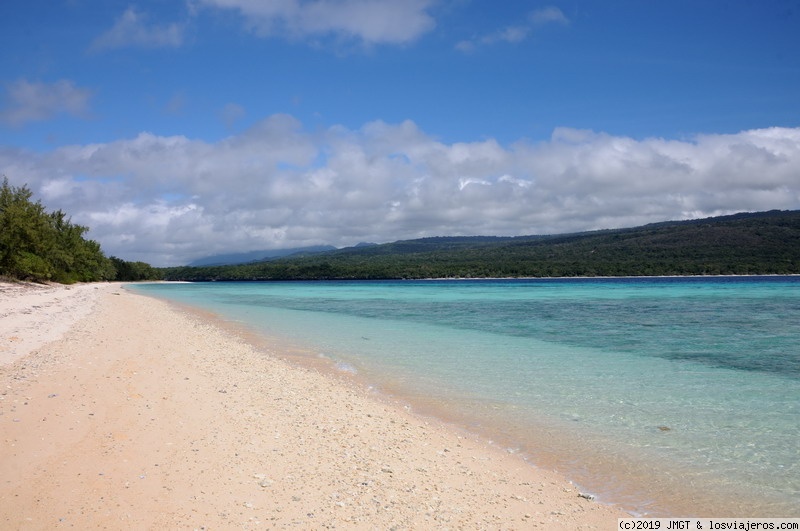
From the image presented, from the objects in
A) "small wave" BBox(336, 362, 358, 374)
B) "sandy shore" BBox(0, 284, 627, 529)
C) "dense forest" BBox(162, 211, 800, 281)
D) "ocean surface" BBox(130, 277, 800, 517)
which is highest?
"dense forest" BBox(162, 211, 800, 281)

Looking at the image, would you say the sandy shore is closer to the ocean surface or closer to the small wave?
the ocean surface

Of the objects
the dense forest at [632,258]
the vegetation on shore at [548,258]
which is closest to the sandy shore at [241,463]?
the vegetation on shore at [548,258]

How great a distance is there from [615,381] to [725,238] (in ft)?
410

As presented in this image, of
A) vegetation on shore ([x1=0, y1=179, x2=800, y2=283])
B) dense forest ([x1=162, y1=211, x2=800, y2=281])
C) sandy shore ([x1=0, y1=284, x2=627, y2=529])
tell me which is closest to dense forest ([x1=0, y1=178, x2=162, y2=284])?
vegetation on shore ([x1=0, y1=179, x2=800, y2=283])

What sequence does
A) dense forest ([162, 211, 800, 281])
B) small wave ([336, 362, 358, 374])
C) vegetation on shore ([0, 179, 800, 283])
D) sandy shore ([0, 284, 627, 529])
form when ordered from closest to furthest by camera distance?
sandy shore ([0, 284, 627, 529]) → small wave ([336, 362, 358, 374]) → vegetation on shore ([0, 179, 800, 283]) → dense forest ([162, 211, 800, 281])

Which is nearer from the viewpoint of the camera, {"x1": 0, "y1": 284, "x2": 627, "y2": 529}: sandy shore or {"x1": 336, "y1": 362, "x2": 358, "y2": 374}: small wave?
{"x1": 0, "y1": 284, "x2": 627, "y2": 529}: sandy shore

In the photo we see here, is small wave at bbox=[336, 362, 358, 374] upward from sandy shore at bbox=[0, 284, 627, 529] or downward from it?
downward

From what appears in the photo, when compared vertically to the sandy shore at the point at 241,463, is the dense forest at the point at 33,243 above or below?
above

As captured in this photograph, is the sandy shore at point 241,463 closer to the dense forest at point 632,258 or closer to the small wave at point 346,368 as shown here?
the small wave at point 346,368

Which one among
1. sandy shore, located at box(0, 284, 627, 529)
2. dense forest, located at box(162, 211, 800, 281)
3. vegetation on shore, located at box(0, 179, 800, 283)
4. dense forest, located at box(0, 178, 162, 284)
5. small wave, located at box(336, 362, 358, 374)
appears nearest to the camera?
sandy shore, located at box(0, 284, 627, 529)

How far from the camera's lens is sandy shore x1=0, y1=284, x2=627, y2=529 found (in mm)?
4551

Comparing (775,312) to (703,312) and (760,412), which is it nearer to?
(703,312)

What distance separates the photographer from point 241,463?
565 cm

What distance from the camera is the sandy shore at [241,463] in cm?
455
